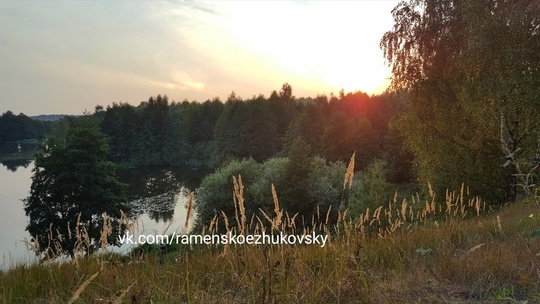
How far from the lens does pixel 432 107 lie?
16.0 m

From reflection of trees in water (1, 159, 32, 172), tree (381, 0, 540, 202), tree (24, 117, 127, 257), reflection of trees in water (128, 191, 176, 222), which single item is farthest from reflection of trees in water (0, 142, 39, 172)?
tree (381, 0, 540, 202)

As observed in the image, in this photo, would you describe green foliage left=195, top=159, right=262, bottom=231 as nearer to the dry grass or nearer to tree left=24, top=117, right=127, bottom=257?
tree left=24, top=117, right=127, bottom=257

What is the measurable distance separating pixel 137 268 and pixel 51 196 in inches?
964

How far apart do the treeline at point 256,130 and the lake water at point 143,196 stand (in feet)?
25.6

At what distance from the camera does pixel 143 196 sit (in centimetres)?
4450

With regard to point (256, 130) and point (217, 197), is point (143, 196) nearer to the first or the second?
point (217, 197)

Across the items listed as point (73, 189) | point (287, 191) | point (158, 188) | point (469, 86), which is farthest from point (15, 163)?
point (469, 86)

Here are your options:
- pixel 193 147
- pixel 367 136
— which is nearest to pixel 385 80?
pixel 367 136

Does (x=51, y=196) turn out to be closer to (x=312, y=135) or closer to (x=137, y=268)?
(x=137, y=268)

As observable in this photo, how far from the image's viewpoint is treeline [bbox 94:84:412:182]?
50125 mm

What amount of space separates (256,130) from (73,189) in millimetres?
46823

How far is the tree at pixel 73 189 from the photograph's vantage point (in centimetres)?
2368

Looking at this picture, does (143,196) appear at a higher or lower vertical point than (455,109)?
lower

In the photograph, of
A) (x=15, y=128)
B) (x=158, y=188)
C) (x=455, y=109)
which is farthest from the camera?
(x=15, y=128)
